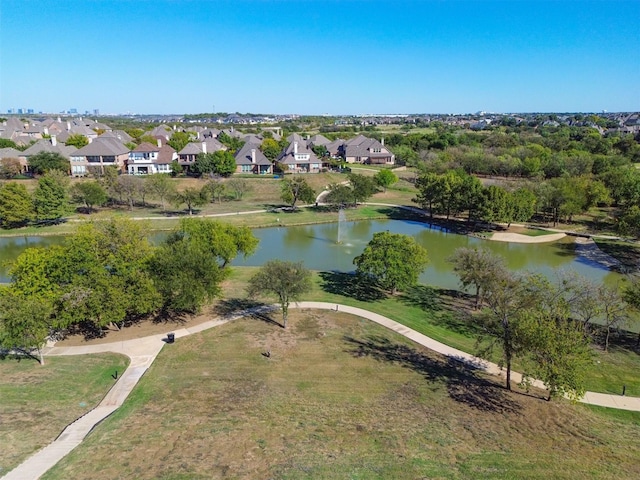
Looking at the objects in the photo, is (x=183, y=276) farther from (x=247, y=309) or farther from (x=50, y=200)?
(x=50, y=200)

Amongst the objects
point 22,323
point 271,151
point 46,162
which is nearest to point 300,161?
point 271,151

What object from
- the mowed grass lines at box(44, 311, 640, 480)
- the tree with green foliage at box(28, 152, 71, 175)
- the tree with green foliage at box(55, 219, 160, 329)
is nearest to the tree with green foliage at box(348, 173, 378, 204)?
the tree with green foliage at box(55, 219, 160, 329)

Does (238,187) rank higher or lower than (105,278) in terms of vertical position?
higher

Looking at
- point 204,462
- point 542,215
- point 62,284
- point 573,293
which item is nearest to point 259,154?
point 542,215

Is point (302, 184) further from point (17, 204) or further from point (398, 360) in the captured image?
point (398, 360)

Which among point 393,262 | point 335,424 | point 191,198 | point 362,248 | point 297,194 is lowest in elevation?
point 335,424

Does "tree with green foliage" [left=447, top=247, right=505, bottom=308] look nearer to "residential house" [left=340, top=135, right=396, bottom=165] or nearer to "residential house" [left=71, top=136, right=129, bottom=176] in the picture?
"residential house" [left=71, top=136, right=129, bottom=176]
